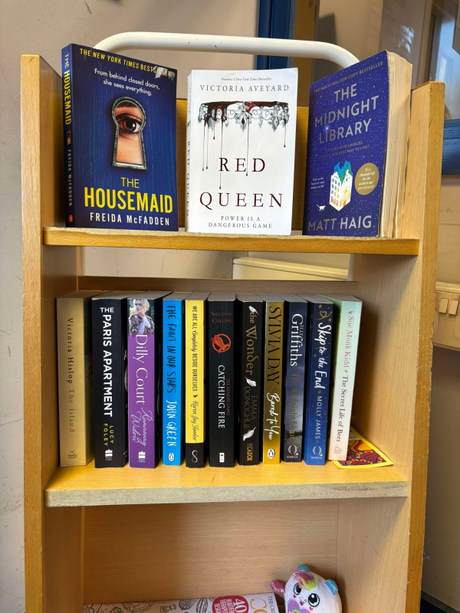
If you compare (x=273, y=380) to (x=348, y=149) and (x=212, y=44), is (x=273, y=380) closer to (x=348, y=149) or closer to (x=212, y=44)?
(x=348, y=149)

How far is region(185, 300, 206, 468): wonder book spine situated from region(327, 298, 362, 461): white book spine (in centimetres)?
23

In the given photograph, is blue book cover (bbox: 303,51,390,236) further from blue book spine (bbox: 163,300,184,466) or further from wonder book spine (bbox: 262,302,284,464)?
blue book spine (bbox: 163,300,184,466)

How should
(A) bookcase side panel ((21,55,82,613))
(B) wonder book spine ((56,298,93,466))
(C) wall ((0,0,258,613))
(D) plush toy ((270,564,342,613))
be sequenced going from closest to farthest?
(A) bookcase side panel ((21,55,82,613))
(B) wonder book spine ((56,298,93,466))
(D) plush toy ((270,564,342,613))
(C) wall ((0,0,258,613))

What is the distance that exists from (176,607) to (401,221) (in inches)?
36.1

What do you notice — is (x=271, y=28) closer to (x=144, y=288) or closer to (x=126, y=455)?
(x=144, y=288)

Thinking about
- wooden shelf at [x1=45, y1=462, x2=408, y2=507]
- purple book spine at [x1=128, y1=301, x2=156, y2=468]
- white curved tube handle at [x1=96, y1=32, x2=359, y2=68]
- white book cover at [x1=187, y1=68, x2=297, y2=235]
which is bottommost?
wooden shelf at [x1=45, y1=462, x2=408, y2=507]

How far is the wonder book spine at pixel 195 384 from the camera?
2.32ft

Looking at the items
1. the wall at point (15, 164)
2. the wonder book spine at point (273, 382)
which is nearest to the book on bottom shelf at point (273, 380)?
the wonder book spine at point (273, 382)

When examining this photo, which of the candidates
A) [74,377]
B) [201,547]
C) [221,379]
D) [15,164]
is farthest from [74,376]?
[15,164]

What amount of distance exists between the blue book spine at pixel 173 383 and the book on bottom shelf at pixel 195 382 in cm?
1

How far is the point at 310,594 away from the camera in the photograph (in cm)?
89

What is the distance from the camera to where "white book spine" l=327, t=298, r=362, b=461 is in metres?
0.74

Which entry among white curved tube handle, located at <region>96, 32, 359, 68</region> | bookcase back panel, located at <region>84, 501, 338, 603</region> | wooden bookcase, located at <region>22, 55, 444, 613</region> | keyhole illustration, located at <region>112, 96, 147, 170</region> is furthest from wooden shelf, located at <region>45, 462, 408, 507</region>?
white curved tube handle, located at <region>96, 32, 359, 68</region>

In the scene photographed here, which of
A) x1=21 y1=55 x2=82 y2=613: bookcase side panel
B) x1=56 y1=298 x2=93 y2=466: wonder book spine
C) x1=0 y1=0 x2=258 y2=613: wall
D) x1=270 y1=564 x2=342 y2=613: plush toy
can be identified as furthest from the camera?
x1=0 y1=0 x2=258 y2=613: wall
